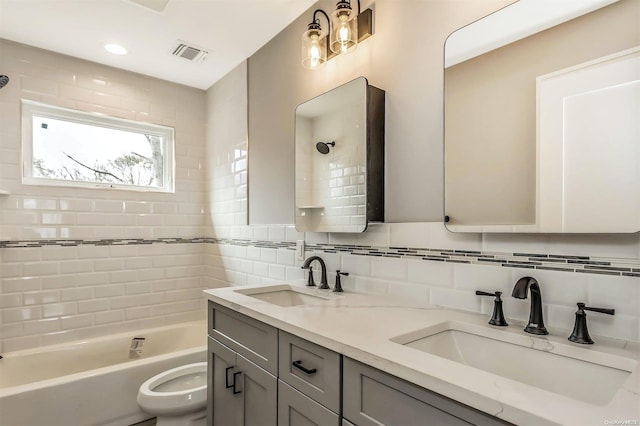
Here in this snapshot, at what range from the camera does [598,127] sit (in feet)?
3.15

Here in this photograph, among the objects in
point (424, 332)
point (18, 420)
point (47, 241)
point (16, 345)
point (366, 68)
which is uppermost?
point (366, 68)

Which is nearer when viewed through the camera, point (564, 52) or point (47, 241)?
point (564, 52)

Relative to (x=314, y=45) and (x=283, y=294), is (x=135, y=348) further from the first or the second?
(x=314, y=45)

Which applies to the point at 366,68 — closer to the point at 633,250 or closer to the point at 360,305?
the point at 360,305

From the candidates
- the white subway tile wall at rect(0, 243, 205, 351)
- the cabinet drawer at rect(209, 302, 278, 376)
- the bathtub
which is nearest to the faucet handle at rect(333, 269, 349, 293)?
the cabinet drawer at rect(209, 302, 278, 376)

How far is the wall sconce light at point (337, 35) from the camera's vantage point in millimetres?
1670

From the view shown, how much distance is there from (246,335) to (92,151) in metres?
2.20

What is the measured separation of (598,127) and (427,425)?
0.89 metres

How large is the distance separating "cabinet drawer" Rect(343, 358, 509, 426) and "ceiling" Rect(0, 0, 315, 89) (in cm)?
196

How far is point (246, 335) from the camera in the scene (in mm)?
1389

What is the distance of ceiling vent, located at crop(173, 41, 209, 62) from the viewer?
242cm

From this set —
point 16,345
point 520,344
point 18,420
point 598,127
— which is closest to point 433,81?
point 598,127

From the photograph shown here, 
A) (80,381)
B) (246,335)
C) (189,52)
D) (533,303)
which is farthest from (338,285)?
(189,52)

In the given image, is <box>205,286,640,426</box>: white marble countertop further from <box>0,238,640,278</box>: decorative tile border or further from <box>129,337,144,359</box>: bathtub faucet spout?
<box>129,337,144,359</box>: bathtub faucet spout
